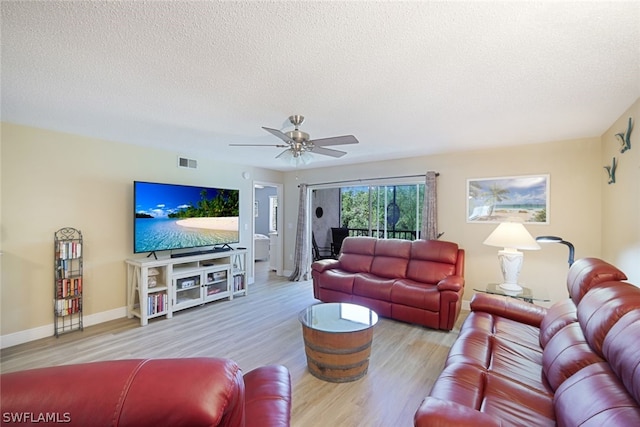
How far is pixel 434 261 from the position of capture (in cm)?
396

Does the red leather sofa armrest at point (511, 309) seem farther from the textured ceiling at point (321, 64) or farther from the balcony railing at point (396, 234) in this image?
the balcony railing at point (396, 234)

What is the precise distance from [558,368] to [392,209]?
3944 millimetres

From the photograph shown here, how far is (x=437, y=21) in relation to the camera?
1.38 meters

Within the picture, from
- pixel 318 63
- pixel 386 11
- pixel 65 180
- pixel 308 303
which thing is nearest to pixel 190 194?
pixel 65 180

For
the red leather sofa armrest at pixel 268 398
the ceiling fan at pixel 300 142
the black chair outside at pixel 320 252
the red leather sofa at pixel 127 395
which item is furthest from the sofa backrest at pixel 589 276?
the black chair outside at pixel 320 252

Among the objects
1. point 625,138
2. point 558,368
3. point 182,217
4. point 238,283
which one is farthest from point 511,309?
point 182,217

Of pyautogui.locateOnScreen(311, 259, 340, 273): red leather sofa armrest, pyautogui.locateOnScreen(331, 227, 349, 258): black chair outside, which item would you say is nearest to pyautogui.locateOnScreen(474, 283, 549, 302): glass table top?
pyautogui.locateOnScreen(311, 259, 340, 273): red leather sofa armrest

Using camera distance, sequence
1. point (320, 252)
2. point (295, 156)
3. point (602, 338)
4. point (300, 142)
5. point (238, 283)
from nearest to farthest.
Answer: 1. point (602, 338)
2. point (300, 142)
3. point (295, 156)
4. point (238, 283)
5. point (320, 252)

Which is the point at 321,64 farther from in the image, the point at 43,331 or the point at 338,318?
the point at 43,331

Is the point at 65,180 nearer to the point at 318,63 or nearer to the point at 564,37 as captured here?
the point at 318,63

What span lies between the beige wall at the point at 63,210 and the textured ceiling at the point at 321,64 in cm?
43

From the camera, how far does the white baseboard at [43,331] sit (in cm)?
298

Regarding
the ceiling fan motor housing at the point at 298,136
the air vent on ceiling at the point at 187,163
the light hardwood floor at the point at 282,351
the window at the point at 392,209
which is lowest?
the light hardwood floor at the point at 282,351

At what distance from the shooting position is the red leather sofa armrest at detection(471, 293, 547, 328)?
2.46 meters
